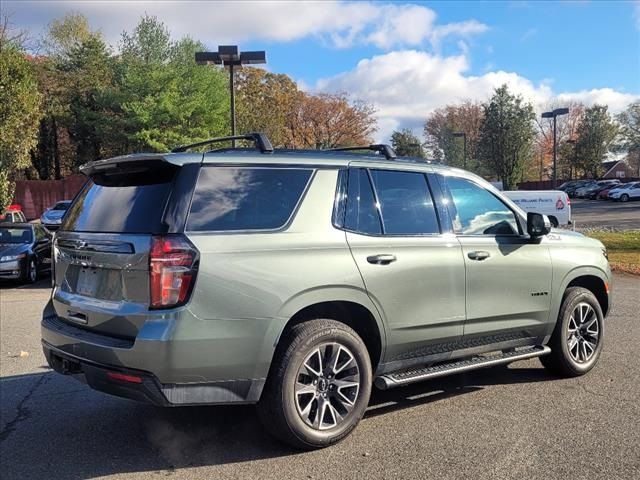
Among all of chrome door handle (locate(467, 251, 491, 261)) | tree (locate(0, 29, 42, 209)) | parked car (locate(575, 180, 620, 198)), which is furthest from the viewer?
parked car (locate(575, 180, 620, 198))

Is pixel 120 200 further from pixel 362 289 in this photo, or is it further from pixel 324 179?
pixel 362 289

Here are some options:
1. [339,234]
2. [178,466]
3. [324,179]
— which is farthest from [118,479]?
[324,179]

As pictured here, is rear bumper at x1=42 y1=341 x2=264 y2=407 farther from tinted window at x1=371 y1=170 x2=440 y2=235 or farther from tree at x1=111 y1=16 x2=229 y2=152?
tree at x1=111 y1=16 x2=229 y2=152

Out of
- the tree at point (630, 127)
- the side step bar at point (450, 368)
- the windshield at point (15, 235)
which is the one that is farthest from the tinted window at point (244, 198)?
the tree at point (630, 127)

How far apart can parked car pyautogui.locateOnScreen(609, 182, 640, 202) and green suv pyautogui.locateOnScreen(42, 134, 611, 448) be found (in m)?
52.1

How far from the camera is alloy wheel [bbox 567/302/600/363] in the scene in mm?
5488

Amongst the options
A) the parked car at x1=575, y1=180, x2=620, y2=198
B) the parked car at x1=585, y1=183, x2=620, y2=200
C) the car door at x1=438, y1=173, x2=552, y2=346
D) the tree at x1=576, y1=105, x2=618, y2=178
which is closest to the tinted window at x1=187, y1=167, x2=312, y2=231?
the car door at x1=438, y1=173, x2=552, y2=346

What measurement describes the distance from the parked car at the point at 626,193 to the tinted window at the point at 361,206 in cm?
5327

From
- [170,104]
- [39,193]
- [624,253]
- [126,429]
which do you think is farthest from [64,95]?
[126,429]

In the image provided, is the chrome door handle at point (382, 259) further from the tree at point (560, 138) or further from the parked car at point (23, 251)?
the tree at point (560, 138)

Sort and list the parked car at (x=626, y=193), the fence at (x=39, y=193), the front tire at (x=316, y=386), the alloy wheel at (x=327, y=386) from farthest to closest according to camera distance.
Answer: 1. the parked car at (x=626, y=193)
2. the fence at (x=39, y=193)
3. the alloy wheel at (x=327, y=386)
4. the front tire at (x=316, y=386)

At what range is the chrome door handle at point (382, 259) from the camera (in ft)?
13.7

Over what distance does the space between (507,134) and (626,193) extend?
13012 millimetres

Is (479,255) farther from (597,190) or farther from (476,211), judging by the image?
(597,190)
